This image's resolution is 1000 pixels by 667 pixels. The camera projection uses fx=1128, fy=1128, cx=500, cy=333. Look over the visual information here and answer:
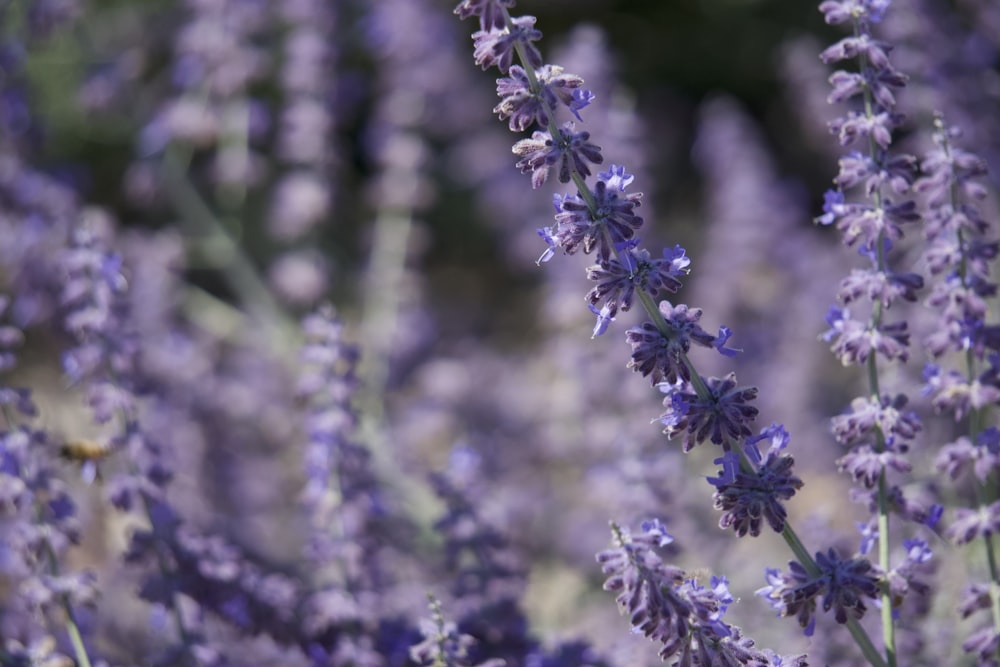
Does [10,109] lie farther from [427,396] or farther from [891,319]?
[891,319]

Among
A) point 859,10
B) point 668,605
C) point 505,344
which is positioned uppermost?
point 505,344

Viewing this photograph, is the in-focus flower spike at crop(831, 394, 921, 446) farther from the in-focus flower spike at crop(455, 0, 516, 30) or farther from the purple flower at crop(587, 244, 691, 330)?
the in-focus flower spike at crop(455, 0, 516, 30)

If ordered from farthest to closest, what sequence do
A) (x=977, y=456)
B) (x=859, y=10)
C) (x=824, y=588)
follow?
(x=977, y=456), (x=859, y=10), (x=824, y=588)

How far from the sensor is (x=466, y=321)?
10.2m

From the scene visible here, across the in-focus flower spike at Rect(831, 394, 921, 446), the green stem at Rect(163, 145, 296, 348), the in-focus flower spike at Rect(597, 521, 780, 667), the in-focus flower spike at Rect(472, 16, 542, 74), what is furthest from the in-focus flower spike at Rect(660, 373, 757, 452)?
the green stem at Rect(163, 145, 296, 348)

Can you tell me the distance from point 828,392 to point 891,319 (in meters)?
2.70

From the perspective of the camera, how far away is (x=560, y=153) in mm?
2846

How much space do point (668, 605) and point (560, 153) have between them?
1.16 m

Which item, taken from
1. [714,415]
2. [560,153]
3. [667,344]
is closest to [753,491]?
[714,415]

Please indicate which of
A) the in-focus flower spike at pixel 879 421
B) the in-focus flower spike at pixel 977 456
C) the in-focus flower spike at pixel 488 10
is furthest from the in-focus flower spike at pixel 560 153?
the in-focus flower spike at pixel 977 456

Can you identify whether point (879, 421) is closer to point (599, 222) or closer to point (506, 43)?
point (599, 222)

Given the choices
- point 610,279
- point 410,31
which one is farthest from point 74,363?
point 410,31

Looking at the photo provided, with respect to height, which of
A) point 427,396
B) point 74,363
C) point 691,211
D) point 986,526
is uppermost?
point 691,211

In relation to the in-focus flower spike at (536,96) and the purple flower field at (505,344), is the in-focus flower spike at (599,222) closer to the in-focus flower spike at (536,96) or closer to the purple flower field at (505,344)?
the purple flower field at (505,344)
